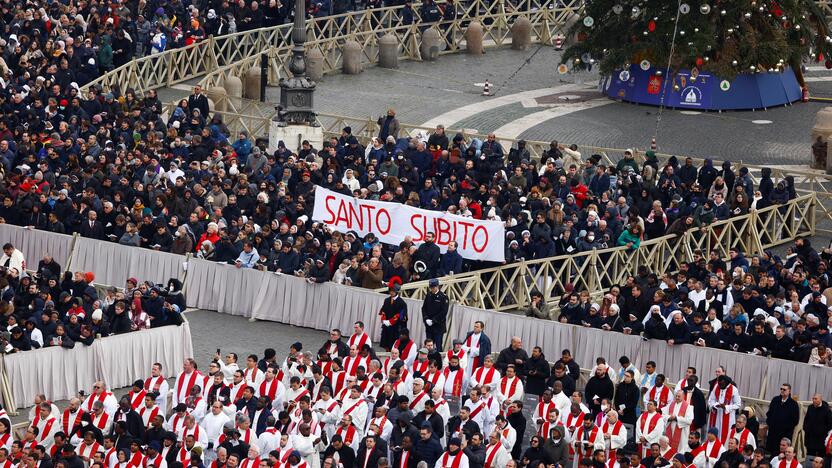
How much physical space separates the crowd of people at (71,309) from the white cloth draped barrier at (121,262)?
5.42ft

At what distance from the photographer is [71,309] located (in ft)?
106

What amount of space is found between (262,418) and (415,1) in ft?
93.6

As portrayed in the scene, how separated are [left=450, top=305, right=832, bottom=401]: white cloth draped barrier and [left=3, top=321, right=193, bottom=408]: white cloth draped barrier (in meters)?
4.69

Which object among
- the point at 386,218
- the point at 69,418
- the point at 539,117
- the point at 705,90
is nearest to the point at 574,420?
the point at 69,418

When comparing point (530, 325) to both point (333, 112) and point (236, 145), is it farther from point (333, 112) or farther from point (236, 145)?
point (333, 112)

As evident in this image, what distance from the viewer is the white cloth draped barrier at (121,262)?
1421 inches

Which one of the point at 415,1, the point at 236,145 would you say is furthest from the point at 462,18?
the point at 236,145

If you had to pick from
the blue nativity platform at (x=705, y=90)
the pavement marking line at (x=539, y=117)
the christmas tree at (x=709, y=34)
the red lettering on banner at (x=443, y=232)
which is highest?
the christmas tree at (x=709, y=34)

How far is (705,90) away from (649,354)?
19841 millimetres

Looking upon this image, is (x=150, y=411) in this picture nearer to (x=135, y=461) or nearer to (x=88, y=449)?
(x=88, y=449)

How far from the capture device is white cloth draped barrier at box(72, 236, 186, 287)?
3609 cm

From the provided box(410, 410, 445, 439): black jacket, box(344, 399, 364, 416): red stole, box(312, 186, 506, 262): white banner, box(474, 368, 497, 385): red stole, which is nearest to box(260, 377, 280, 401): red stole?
box(344, 399, 364, 416): red stole

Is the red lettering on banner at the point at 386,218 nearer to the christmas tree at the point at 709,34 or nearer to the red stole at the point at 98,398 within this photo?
the red stole at the point at 98,398

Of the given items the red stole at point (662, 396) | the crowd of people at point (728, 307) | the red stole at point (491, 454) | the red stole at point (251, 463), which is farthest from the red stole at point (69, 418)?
the red stole at point (662, 396)
